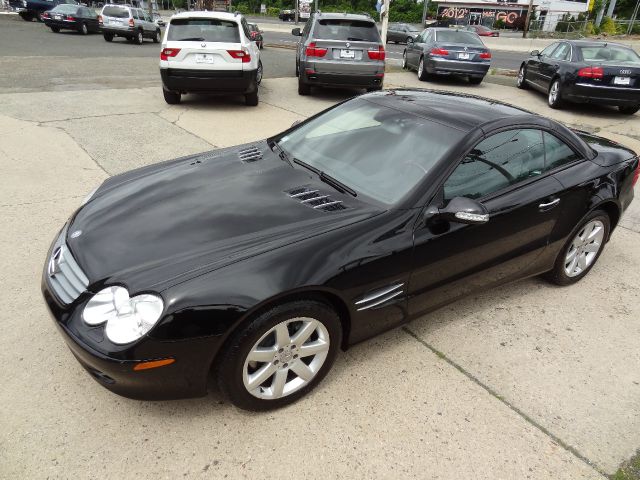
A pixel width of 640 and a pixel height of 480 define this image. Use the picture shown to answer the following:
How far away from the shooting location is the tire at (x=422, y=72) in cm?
1288

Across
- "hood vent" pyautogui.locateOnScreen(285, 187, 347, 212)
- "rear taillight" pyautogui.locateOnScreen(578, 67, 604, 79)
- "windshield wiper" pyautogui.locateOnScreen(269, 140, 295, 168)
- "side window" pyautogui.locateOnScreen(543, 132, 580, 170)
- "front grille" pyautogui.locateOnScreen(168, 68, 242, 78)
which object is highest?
"side window" pyautogui.locateOnScreen(543, 132, 580, 170)

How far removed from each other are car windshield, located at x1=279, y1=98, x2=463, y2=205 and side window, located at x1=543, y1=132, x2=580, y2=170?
2.84ft

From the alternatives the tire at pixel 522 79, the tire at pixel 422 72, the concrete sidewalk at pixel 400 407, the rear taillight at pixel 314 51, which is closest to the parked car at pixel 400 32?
the tire at pixel 422 72

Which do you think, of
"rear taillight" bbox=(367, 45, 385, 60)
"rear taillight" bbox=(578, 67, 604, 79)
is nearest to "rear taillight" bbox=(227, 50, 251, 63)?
"rear taillight" bbox=(367, 45, 385, 60)

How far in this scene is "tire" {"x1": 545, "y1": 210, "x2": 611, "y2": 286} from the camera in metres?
3.66

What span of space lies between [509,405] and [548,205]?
1.37m

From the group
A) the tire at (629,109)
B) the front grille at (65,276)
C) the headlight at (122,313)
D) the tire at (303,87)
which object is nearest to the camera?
the headlight at (122,313)

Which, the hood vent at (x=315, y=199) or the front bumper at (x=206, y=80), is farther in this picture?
the front bumper at (x=206, y=80)

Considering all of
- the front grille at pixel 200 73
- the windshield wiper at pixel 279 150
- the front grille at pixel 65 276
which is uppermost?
the windshield wiper at pixel 279 150

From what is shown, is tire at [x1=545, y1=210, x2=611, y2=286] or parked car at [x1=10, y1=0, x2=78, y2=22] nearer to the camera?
tire at [x1=545, y1=210, x2=611, y2=286]

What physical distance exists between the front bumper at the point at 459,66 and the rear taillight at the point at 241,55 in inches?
223

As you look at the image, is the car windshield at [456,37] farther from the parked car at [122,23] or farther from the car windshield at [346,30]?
the parked car at [122,23]

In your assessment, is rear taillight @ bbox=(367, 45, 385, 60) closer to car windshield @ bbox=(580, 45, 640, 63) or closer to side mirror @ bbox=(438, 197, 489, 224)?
car windshield @ bbox=(580, 45, 640, 63)

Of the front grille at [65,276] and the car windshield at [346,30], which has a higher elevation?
the car windshield at [346,30]
